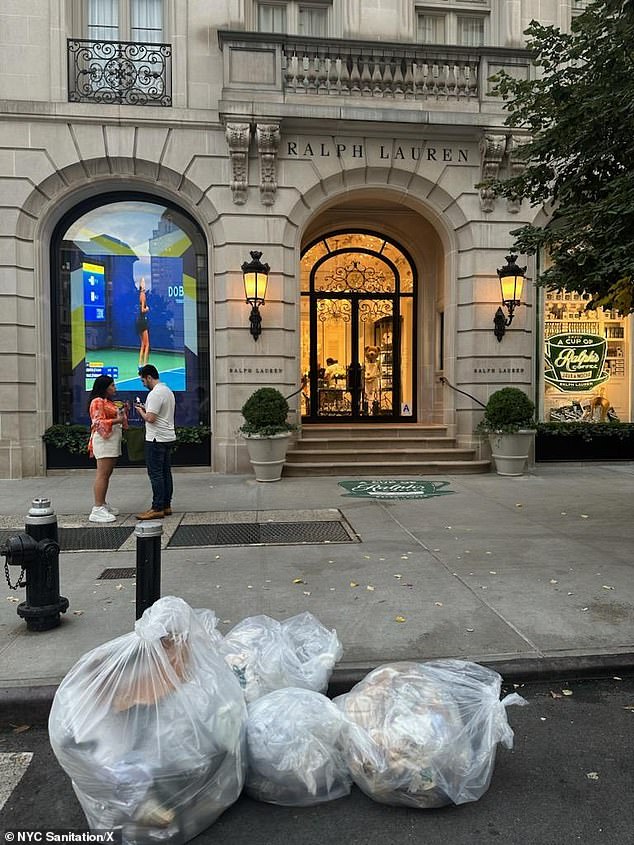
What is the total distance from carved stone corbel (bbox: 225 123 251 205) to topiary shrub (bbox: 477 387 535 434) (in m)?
6.16

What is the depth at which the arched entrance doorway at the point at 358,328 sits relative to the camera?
1500 cm

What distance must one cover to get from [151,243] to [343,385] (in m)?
5.79

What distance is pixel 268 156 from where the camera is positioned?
37.1ft

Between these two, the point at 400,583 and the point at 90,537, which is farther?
the point at 90,537

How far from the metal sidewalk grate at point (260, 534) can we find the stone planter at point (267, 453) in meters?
3.03

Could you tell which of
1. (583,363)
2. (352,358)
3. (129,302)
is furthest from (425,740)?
(352,358)

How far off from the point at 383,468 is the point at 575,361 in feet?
17.8

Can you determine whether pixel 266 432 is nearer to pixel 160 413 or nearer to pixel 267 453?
pixel 267 453

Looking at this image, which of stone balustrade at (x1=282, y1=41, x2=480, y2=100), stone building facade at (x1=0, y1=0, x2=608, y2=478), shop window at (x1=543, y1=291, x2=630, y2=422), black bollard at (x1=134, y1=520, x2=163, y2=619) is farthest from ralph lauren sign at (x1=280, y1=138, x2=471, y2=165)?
black bollard at (x1=134, y1=520, x2=163, y2=619)

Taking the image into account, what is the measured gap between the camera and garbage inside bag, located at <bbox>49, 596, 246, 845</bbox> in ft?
7.41

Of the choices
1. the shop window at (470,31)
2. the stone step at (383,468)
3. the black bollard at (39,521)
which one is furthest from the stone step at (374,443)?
the shop window at (470,31)

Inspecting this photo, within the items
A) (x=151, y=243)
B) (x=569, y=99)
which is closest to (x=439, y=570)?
(x=569, y=99)

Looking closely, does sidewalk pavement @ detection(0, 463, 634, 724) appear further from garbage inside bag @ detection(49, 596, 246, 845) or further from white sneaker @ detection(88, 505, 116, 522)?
garbage inside bag @ detection(49, 596, 246, 845)

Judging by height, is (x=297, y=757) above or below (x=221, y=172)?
below
